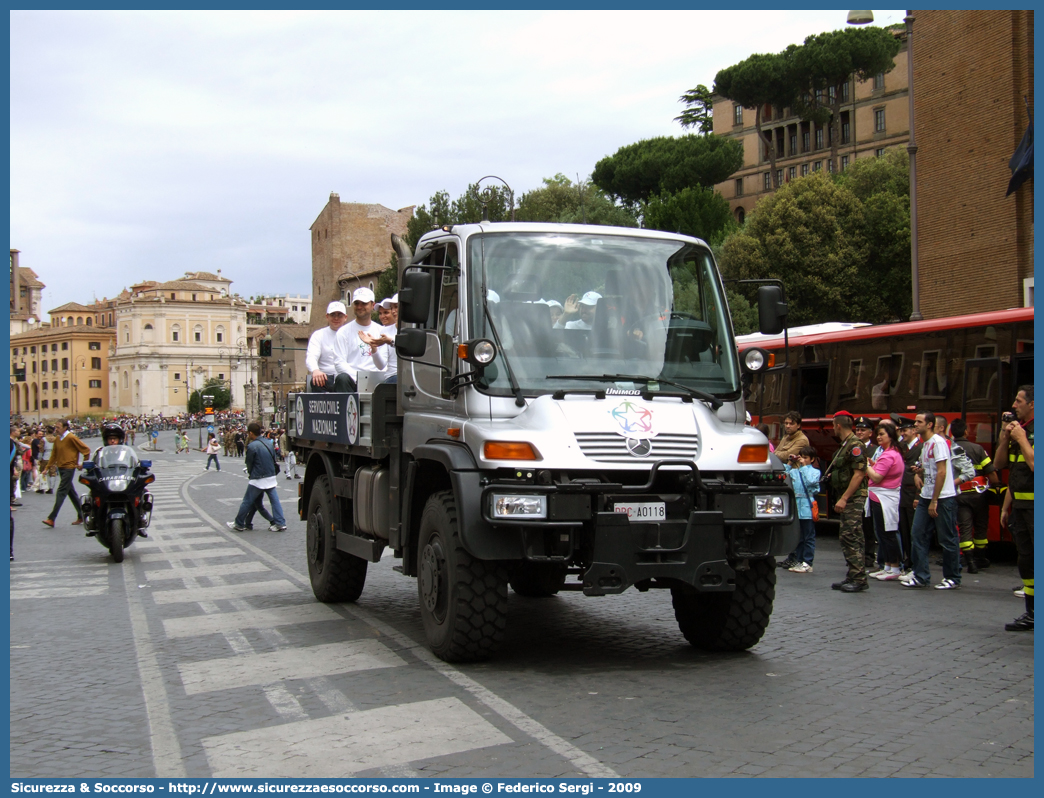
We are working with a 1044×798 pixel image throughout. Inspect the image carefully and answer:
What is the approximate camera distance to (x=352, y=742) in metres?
5.40

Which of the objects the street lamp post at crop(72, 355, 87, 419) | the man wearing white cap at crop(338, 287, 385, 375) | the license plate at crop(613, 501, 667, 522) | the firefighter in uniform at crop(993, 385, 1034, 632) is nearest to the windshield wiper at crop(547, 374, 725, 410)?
the license plate at crop(613, 501, 667, 522)

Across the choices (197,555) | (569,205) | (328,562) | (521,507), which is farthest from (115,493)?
(569,205)

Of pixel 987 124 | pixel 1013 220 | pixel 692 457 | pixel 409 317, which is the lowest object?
pixel 692 457

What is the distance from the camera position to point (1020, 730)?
18.2 feet

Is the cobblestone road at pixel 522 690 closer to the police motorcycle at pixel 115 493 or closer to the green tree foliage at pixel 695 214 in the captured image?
the police motorcycle at pixel 115 493

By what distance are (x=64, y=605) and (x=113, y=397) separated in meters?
169

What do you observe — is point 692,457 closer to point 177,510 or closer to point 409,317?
point 409,317

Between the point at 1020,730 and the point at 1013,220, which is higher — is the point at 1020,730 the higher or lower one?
the lower one

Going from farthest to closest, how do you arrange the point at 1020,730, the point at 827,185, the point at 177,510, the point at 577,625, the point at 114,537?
the point at 827,185 → the point at 177,510 → the point at 114,537 → the point at 577,625 → the point at 1020,730

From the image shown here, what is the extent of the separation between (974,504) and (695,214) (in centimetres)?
4222

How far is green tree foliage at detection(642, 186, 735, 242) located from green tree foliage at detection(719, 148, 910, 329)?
4637mm

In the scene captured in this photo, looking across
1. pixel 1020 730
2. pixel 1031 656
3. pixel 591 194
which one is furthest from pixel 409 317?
pixel 591 194

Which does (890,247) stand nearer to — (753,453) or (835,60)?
(835,60)

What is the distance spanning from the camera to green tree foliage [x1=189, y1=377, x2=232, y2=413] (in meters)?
150
